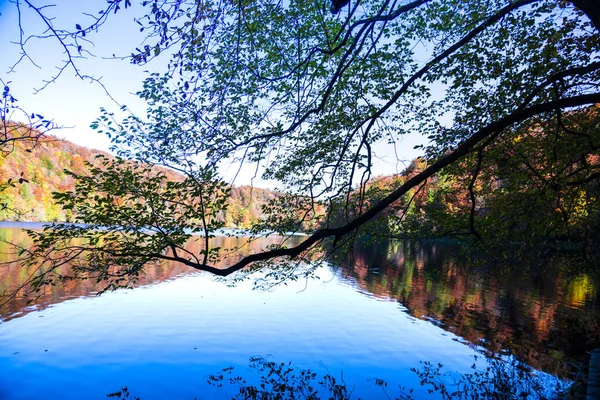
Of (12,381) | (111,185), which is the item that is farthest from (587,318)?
(12,381)

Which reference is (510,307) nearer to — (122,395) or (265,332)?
(265,332)

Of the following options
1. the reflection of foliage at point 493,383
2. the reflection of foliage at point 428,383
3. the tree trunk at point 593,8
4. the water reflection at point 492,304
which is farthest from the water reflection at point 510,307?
the tree trunk at point 593,8

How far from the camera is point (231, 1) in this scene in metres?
4.88

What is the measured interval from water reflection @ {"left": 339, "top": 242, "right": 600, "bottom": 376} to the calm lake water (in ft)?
0.22

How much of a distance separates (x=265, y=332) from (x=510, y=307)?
12.4 metres

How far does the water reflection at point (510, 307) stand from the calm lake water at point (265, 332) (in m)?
0.07

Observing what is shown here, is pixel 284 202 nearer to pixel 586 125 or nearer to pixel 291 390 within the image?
pixel 291 390

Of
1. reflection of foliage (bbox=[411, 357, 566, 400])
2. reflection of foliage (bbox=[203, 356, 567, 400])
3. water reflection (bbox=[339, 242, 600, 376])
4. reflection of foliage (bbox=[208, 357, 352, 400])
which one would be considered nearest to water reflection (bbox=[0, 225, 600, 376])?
water reflection (bbox=[339, 242, 600, 376])

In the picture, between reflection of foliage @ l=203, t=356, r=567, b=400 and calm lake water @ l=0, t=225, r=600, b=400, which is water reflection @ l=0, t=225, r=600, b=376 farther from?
reflection of foliage @ l=203, t=356, r=567, b=400

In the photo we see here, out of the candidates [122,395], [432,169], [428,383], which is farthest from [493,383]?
[122,395]

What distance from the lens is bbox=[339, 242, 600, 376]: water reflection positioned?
450 inches

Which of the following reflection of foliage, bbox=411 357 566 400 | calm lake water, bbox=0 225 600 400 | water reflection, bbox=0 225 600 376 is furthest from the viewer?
water reflection, bbox=0 225 600 376

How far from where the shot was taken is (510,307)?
17.4 meters

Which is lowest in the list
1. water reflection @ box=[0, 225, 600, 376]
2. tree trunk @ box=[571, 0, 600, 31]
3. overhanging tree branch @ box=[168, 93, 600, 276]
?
water reflection @ box=[0, 225, 600, 376]
